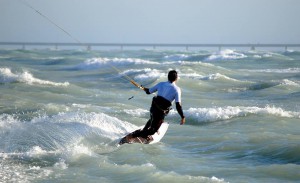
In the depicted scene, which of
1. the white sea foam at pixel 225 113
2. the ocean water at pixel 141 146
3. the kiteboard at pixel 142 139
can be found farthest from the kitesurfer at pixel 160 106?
the white sea foam at pixel 225 113

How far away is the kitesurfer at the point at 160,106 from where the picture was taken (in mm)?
12977

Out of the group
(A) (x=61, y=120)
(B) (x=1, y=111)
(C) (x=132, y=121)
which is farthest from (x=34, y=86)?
(A) (x=61, y=120)

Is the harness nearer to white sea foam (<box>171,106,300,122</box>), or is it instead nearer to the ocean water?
the ocean water

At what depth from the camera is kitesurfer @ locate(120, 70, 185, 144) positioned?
13.0 metres

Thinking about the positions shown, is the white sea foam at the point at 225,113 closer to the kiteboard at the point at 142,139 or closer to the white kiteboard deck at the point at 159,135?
the white kiteboard deck at the point at 159,135

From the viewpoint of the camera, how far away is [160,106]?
13234 mm

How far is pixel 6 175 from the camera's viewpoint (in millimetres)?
10945

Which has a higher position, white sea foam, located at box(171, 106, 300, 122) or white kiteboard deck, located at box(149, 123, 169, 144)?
white kiteboard deck, located at box(149, 123, 169, 144)

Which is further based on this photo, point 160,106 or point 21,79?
point 21,79

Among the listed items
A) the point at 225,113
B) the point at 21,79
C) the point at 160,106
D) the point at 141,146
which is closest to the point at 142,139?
the point at 141,146

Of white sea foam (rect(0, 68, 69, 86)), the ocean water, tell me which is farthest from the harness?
white sea foam (rect(0, 68, 69, 86))

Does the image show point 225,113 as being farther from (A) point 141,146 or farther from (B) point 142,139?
(A) point 141,146

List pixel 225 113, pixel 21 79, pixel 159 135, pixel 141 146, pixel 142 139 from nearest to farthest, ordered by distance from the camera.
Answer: pixel 141 146 → pixel 142 139 → pixel 159 135 → pixel 225 113 → pixel 21 79

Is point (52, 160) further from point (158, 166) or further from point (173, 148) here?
point (173, 148)
